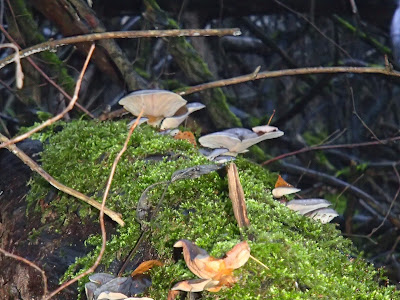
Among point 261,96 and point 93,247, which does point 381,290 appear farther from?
point 261,96

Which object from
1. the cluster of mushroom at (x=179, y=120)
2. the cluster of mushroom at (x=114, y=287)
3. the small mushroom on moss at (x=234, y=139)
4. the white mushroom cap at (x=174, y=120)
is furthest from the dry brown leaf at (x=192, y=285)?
the white mushroom cap at (x=174, y=120)

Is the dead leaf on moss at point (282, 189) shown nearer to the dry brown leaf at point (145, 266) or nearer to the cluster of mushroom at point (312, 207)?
the cluster of mushroom at point (312, 207)

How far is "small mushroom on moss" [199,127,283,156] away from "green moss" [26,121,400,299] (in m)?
0.11

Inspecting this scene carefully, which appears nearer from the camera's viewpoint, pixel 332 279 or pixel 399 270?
pixel 332 279

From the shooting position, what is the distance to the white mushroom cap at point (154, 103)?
2.37 meters

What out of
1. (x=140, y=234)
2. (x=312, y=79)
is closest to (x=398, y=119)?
(x=312, y=79)

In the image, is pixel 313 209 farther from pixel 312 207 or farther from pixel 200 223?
pixel 200 223

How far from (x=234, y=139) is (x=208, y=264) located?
119 centimetres

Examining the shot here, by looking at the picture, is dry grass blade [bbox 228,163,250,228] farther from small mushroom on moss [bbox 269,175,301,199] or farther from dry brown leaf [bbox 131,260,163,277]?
small mushroom on moss [bbox 269,175,301,199]

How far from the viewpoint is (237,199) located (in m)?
1.53

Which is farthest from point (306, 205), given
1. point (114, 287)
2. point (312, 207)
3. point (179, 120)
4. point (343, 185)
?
point (343, 185)

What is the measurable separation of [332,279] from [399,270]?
3.05 metres

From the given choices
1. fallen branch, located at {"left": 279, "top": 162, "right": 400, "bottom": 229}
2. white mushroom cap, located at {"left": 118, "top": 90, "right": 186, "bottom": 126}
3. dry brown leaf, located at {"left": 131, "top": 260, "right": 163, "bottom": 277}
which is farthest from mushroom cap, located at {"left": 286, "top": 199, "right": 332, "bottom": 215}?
fallen branch, located at {"left": 279, "top": 162, "right": 400, "bottom": 229}

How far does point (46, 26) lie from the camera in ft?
17.8
